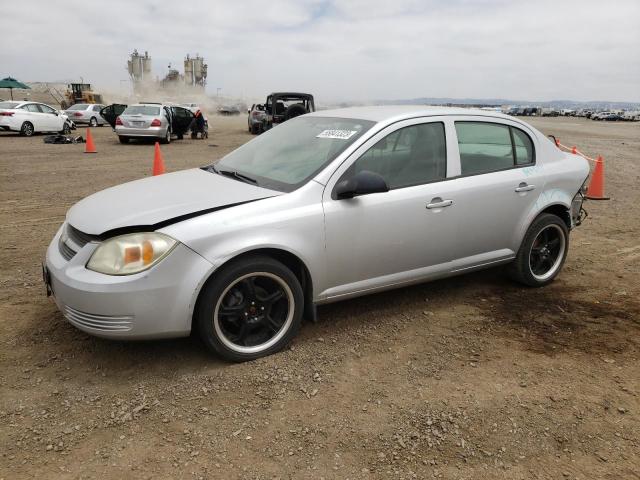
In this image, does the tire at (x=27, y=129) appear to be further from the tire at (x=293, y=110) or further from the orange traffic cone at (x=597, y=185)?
the orange traffic cone at (x=597, y=185)

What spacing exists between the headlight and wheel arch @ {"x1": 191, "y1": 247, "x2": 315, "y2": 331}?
299 mm

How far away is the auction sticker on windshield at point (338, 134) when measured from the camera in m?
3.88

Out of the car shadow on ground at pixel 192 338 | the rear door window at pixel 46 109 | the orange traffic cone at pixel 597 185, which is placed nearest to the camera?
the car shadow on ground at pixel 192 338

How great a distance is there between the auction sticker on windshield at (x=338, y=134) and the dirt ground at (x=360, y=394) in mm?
1369

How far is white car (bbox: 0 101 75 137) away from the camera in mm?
21125

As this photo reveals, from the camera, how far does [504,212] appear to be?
→ 4395 mm

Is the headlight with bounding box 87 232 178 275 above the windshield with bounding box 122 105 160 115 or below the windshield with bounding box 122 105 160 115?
below

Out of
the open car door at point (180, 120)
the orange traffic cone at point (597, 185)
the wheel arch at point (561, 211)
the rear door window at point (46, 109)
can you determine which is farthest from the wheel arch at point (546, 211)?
the rear door window at point (46, 109)

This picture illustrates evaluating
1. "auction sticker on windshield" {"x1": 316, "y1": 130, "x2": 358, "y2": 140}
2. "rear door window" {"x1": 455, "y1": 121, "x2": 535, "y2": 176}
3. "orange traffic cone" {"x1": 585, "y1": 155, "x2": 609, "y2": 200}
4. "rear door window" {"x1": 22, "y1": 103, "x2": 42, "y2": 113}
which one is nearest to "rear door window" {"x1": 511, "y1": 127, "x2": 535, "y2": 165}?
"rear door window" {"x1": 455, "y1": 121, "x2": 535, "y2": 176}

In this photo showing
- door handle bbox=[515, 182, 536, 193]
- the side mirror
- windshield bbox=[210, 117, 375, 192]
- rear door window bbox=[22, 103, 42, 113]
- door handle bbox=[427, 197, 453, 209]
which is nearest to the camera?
the side mirror

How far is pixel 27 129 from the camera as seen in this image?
70.9 feet

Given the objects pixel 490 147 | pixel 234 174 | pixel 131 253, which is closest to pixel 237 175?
pixel 234 174

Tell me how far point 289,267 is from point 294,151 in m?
0.99

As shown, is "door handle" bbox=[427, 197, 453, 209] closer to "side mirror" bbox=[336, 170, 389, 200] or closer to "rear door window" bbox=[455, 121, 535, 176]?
"rear door window" bbox=[455, 121, 535, 176]
